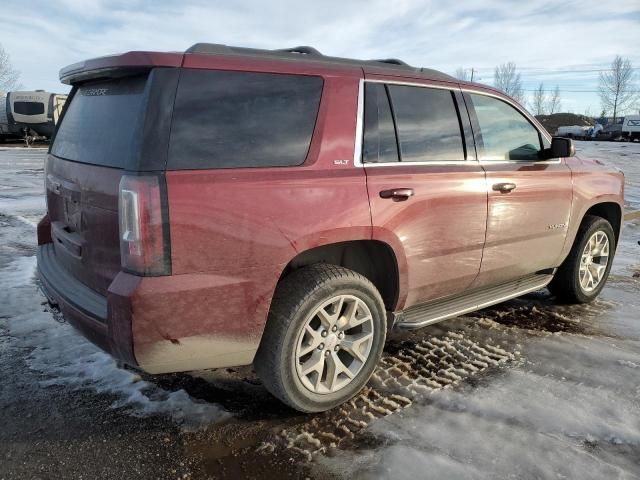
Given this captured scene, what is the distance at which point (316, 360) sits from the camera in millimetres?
2883

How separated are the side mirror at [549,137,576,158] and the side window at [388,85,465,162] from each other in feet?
3.29

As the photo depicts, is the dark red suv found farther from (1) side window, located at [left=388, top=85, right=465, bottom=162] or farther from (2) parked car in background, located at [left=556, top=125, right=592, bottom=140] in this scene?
(2) parked car in background, located at [left=556, top=125, right=592, bottom=140]

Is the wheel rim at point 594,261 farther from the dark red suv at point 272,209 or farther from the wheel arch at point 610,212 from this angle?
the dark red suv at point 272,209

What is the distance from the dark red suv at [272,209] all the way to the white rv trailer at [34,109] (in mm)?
23999

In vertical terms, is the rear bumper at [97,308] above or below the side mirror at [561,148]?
below

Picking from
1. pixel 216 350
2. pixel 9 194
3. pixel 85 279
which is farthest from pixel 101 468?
pixel 9 194

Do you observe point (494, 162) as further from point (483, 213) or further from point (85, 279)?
point (85, 279)

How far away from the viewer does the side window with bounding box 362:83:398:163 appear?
303 cm

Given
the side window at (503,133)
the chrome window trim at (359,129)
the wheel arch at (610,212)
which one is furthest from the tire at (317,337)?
the wheel arch at (610,212)

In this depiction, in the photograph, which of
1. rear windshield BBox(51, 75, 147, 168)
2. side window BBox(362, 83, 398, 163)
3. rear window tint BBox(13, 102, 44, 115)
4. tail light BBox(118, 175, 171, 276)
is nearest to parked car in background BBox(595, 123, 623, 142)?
rear window tint BBox(13, 102, 44, 115)

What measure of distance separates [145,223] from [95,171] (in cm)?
57

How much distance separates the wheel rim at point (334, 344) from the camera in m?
2.85

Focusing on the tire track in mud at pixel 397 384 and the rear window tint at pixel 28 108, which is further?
the rear window tint at pixel 28 108

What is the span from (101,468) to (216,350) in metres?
0.74
